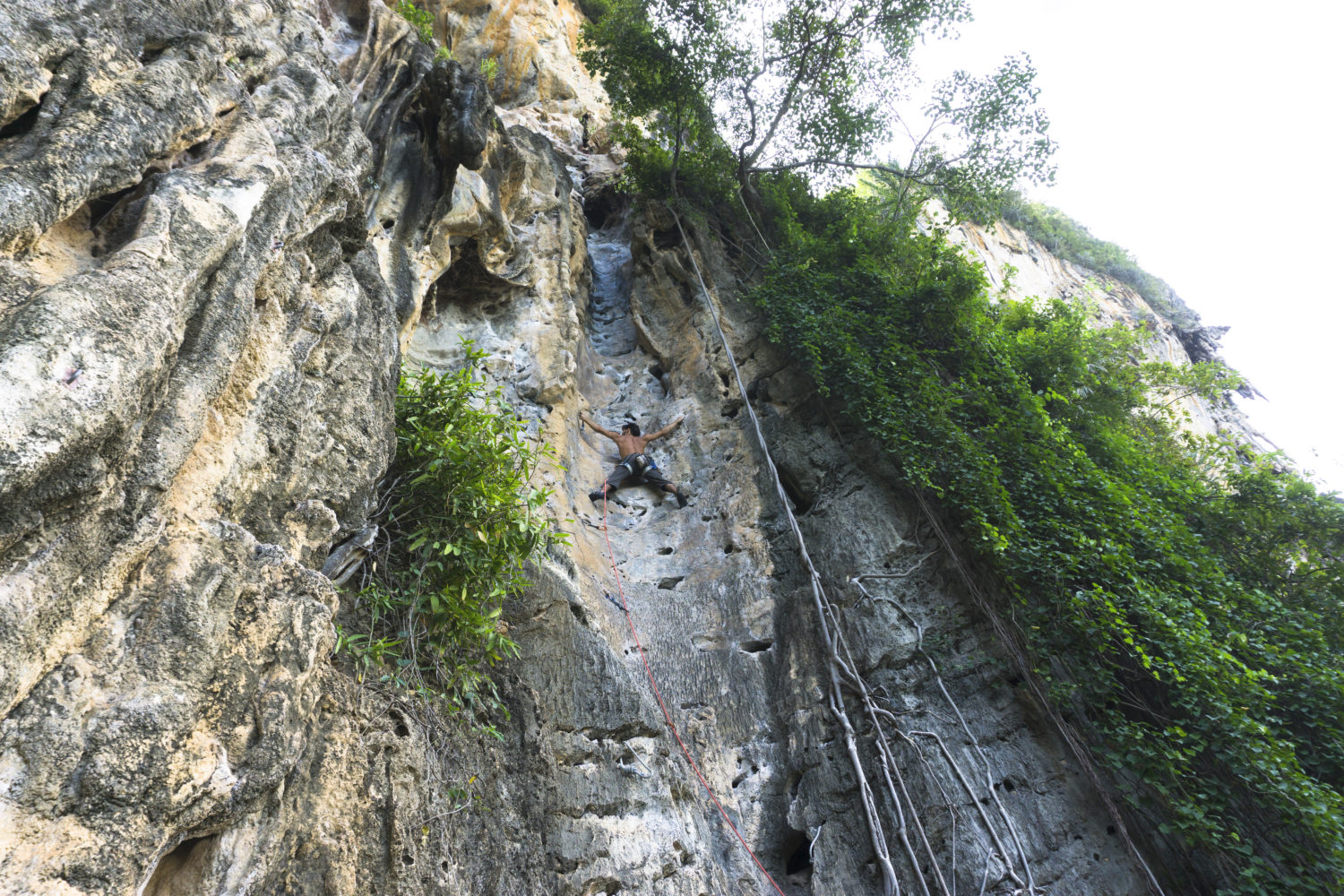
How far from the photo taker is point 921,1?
10453 millimetres

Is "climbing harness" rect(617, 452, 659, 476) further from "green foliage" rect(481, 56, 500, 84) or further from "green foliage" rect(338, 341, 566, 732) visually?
"green foliage" rect(481, 56, 500, 84)

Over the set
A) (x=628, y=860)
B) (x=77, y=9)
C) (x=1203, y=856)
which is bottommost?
(x=628, y=860)

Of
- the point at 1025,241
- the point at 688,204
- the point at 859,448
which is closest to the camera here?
the point at 859,448

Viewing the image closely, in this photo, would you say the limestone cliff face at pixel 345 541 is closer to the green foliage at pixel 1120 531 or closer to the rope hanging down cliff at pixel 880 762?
the rope hanging down cliff at pixel 880 762

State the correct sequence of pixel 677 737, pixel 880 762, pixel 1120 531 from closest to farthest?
pixel 880 762 < pixel 677 737 < pixel 1120 531

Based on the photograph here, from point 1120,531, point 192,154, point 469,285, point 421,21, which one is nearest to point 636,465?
point 469,285

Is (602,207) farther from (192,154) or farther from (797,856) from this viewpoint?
(797,856)

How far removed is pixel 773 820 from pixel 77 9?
6421 mm

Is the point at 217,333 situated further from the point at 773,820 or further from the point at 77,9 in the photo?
the point at 773,820

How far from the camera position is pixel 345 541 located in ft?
14.3

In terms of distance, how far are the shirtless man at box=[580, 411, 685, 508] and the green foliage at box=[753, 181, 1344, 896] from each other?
6.41 ft

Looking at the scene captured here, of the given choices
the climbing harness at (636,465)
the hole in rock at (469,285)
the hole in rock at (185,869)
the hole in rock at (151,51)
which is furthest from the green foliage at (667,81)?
the hole in rock at (185,869)

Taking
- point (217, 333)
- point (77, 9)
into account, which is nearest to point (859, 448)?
point (217, 333)

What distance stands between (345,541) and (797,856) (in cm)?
399
